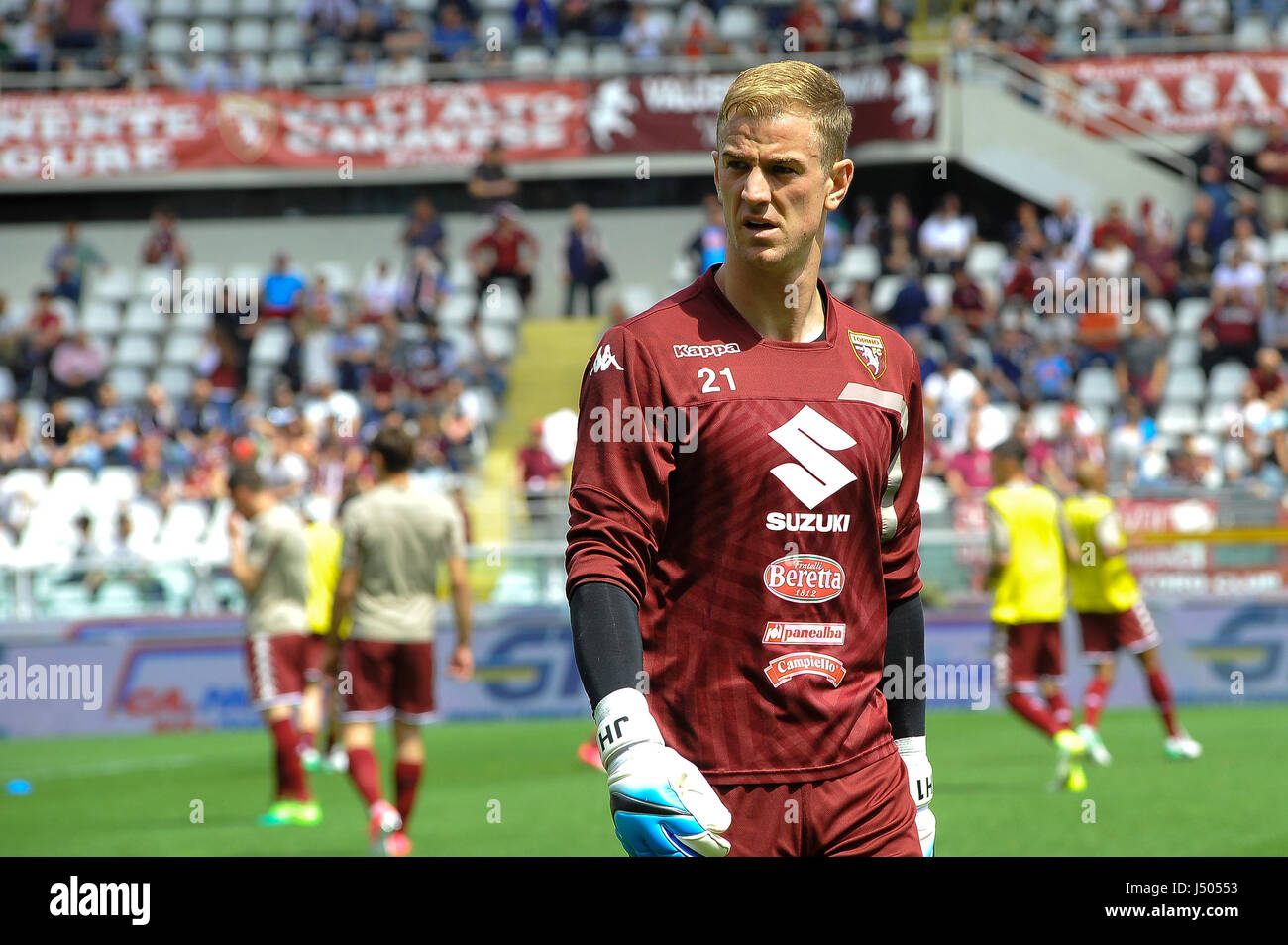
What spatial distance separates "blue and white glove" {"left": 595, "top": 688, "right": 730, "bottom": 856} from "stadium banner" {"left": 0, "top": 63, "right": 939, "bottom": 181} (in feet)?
74.3

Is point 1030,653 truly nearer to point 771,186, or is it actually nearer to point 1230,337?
point 1230,337

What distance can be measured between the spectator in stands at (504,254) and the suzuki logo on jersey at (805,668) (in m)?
21.5

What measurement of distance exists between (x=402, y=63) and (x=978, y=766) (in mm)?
17166

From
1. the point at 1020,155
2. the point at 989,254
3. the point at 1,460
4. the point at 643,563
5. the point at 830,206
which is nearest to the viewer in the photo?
the point at 643,563

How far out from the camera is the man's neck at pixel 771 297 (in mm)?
3664

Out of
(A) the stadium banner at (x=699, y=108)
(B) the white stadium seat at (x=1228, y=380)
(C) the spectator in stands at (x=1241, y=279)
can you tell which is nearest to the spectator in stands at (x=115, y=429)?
(A) the stadium banner at (x=699, y=108)

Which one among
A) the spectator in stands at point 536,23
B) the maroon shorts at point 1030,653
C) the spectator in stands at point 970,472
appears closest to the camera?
the maroon shorts at point 1030,653

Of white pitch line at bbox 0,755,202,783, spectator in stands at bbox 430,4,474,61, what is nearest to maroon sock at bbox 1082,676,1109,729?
white pitch line at bbox 0,755,202,783

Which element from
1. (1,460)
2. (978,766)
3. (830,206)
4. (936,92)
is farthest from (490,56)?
(830,206)

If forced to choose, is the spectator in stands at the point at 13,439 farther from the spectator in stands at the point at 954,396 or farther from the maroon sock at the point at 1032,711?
the maroon sock at the point at 1032,711

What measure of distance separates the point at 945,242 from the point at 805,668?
811 inches

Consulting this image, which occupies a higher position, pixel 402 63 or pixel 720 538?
pixel 402 63

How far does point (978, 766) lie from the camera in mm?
13125

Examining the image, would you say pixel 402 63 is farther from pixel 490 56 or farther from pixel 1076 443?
pixel 1076 443
